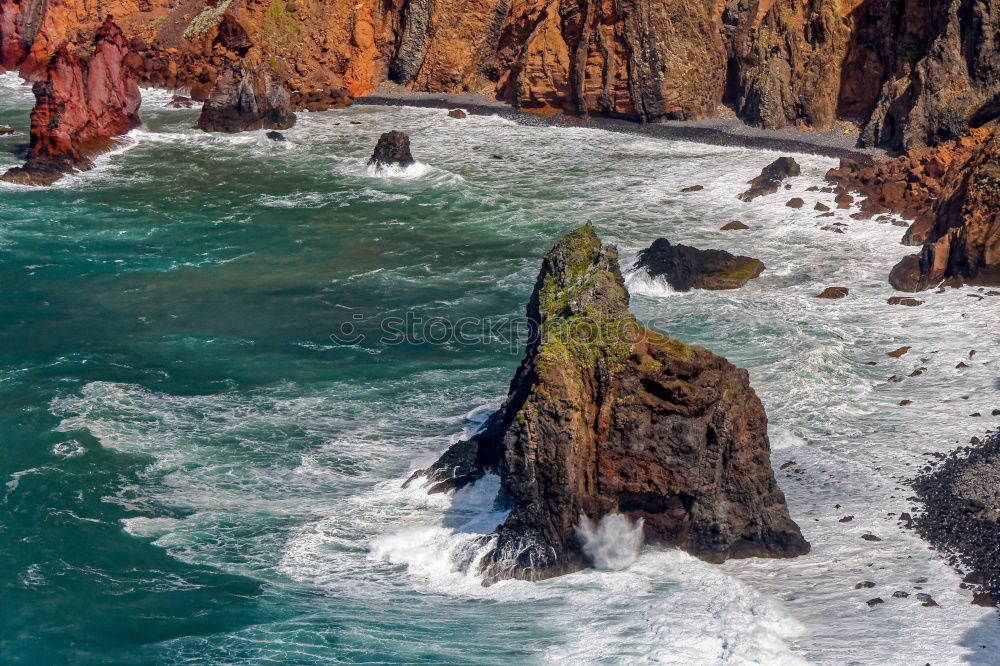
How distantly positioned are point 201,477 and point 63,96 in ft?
120

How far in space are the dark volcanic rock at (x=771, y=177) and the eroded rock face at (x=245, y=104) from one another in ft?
85.1

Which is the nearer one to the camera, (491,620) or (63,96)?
(491,620)

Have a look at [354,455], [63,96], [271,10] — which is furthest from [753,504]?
[271,10]

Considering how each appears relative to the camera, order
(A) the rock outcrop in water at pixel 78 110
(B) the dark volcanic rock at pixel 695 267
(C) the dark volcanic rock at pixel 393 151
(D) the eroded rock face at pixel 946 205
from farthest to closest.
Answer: (A) the rock outcrop in water at pixel 78 110 → (C) the dark volcanic rock at pixel 393 151 → (B) the dark volcanic rock at pixel 695 267 → (D) the eroded rock face at pixel 946 205

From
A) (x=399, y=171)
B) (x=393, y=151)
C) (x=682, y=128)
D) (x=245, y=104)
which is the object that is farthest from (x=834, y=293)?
(x=245, y=104)

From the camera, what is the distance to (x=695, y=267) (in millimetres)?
40500

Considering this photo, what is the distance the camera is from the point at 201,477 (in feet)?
92.9

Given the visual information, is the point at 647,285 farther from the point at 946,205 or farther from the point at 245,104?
the point at 245,104

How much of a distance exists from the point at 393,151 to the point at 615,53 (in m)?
12.6

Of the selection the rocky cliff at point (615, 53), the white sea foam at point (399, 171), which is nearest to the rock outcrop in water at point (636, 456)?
the rocky cliff at point (615, 53)

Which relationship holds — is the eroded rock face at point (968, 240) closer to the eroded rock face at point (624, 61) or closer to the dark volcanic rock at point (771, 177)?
the dark volcanic rock at point (771, 177)

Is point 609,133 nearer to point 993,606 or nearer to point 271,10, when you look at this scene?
point 271,10

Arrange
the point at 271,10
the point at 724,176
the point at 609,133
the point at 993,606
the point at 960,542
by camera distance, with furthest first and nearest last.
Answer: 1. the point at 271,10
2. the point at 609,133
3. the point at 724,176
4. the point at 960,542
5. the point at 993,606

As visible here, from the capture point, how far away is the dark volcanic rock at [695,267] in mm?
40250
